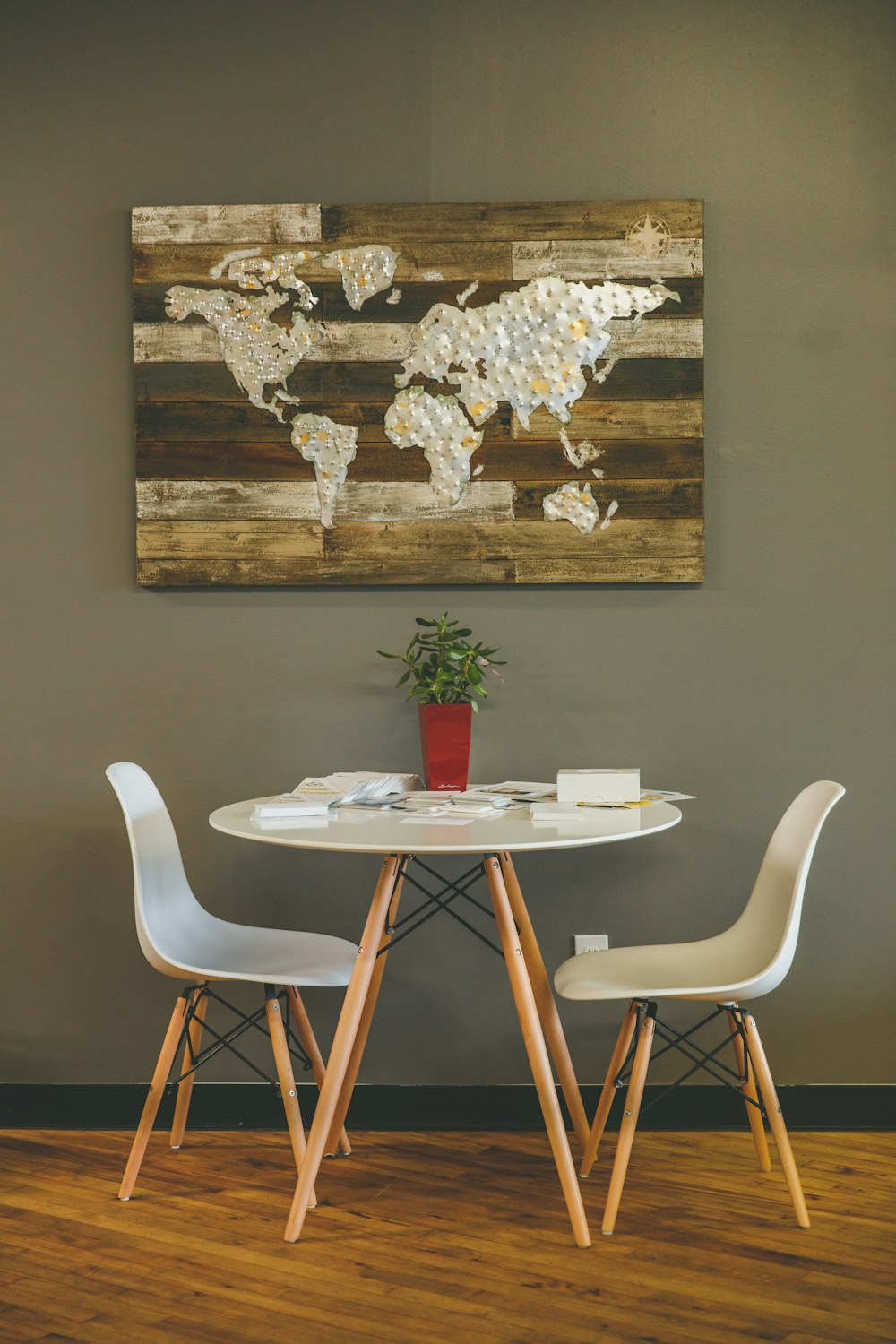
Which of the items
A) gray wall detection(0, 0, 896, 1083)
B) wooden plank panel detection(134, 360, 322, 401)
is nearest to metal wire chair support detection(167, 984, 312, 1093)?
gray wall detection(0, 0, 896, 1083)

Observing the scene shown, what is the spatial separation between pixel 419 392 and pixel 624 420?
0.50 m

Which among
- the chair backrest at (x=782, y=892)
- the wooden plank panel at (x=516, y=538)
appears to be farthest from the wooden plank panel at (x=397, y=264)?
the chair backrest at (x=782, y=892)

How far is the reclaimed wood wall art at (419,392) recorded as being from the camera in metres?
2.69

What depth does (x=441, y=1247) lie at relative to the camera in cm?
208

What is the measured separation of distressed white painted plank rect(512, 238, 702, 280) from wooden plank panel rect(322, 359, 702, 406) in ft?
0.71

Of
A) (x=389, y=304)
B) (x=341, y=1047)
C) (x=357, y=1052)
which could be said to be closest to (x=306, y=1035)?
(x=357, y=1052)

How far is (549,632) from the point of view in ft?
8.95

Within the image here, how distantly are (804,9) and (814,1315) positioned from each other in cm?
281

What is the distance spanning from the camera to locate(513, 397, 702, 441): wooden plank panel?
2682 millimetres

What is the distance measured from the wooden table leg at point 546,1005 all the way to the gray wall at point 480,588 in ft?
0.70

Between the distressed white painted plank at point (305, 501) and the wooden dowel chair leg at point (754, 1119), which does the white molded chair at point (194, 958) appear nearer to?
the distressed white painted plank at point (305, 501)

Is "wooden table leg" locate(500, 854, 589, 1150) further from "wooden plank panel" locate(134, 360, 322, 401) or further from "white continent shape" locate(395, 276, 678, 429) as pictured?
"wooden plank panel" locate(134, 360, 322, 401)

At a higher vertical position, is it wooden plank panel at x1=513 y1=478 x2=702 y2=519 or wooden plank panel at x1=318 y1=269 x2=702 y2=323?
wooden plank panel at x1=318 y1=269 x2=702 y2=323

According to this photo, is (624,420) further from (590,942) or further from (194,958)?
(194,958)
